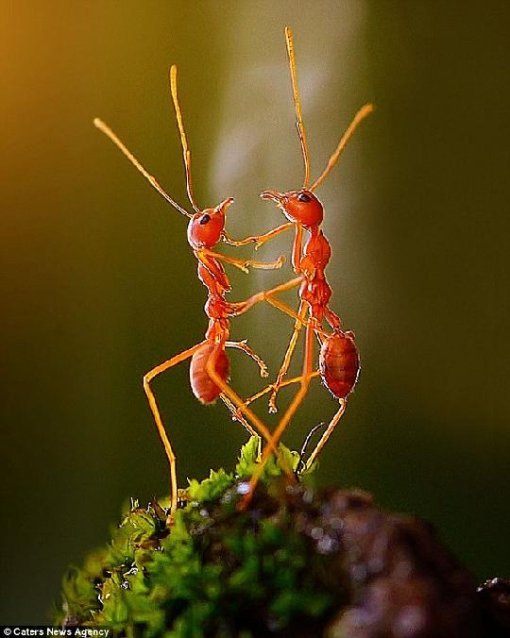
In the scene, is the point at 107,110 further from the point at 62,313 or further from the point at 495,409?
the point at 495,409

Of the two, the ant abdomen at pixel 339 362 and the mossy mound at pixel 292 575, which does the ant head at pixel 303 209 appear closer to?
the ant abdomen at pixel 339 362

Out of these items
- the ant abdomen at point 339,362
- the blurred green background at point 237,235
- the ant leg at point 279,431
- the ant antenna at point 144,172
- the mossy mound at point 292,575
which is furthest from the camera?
the blurred green background at point 237,235

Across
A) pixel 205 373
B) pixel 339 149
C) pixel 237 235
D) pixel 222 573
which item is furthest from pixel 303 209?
pixel 222 573

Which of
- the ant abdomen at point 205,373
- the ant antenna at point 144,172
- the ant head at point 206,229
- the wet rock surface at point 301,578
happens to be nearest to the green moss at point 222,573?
the wet rock surface at point 301,578

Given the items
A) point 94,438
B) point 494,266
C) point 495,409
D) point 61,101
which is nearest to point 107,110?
point 61,101

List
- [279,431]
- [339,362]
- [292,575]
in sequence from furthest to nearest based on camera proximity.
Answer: [339,362] < [279,431] < [292,575]

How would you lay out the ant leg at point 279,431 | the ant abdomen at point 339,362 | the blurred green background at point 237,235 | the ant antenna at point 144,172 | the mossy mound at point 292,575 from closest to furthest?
the mossy mound at point 292,575, the ant leg at point 279,431, the ant abdomen at point 339,362, the ant antenna at point 144,172, the blurred green background at point 237,235

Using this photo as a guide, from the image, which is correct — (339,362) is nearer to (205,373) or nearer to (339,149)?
(205,373)
